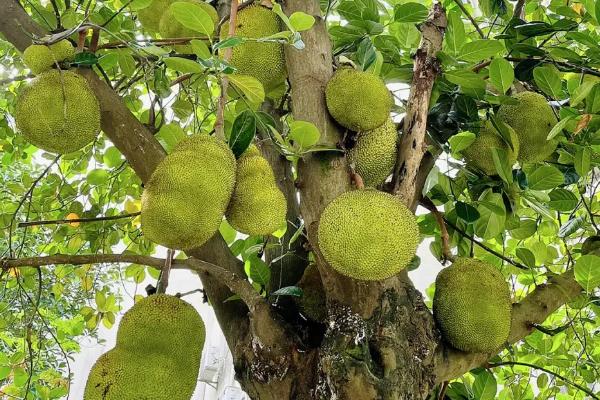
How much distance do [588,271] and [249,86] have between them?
2.46ft

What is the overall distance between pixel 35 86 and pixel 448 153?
2.68ft

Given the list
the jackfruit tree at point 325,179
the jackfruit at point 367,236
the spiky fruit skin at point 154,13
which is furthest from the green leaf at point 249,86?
the spiky fruit skin at point 154,13

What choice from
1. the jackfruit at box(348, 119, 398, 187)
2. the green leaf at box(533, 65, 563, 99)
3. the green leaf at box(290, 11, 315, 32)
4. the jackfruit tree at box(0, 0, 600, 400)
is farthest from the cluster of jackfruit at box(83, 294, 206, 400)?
the green leaf at box(533, 65, 563, 99)

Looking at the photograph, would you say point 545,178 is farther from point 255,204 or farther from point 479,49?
point 255,204

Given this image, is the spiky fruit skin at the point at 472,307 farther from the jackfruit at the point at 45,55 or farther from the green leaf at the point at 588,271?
the jackfruit at the point at 45,55

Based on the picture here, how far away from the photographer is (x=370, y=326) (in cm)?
96

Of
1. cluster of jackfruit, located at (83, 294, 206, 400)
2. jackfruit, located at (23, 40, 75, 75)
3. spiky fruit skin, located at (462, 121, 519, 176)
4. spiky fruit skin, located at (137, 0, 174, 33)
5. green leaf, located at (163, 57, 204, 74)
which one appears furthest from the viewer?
spiky fruit skin, located at (137, 0, 174, 33)

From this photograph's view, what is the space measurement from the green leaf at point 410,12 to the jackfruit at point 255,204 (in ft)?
1.66

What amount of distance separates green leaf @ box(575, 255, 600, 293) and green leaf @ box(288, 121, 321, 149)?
1.90ft

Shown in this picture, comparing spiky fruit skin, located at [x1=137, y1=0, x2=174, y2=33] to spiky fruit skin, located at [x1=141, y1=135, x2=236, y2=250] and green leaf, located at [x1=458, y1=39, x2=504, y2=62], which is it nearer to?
spiky fruit skin, located at [x1=141, y1=135, x2=236, y2=250]

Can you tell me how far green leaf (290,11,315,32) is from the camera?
952mm

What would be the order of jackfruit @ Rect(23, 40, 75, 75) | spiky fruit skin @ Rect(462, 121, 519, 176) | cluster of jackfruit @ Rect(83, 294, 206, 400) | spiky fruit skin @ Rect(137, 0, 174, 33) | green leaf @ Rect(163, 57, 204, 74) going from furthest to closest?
1. spiky fruit skin @ Rect(137, 0, 174, 33)
2. spiky fruit skin @ Rect(462, 121, 519, 176)
3. jackfruit @ Rect(23, 40, 75, 75)
4. cluster of jackfruit @ Rect(83, 294, 206, 400)
5. green leaf @ Rect(163, 57, 204, 74)

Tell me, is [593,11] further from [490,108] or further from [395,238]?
[395,238]

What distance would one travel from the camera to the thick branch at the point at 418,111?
106cm
